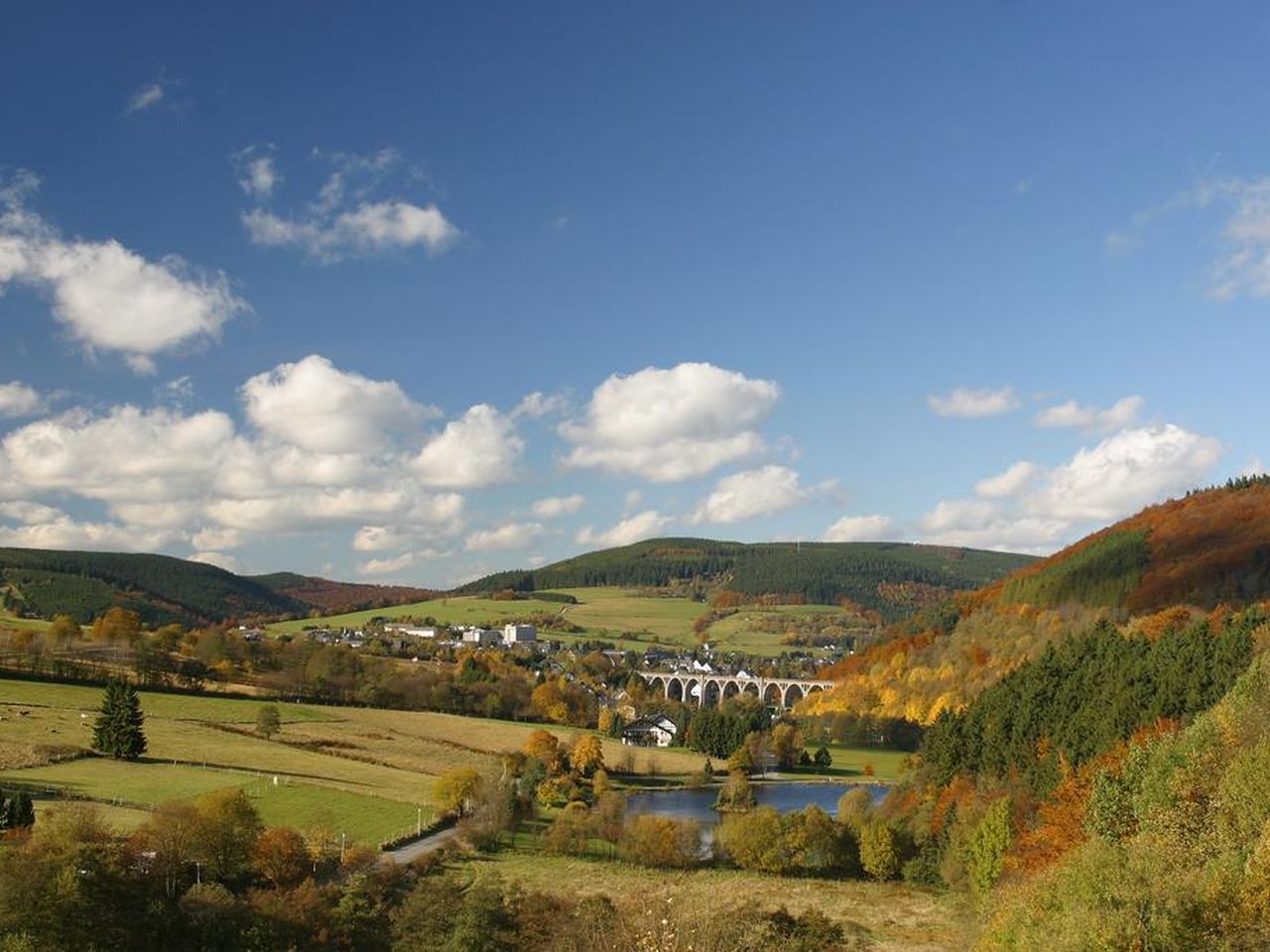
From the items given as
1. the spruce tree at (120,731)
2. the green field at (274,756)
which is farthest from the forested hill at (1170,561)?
the spruce tree at (120,731)

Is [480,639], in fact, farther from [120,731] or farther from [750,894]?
[750,894]

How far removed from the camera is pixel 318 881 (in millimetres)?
45469

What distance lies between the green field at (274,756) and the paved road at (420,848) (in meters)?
1.54

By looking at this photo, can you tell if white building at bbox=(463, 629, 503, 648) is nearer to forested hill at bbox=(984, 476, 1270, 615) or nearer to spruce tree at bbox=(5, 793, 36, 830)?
forested hill at bbox=(984, 476, 1270, 615)

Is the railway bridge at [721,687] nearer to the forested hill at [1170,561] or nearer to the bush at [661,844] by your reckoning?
the forested hill at [1170,561]

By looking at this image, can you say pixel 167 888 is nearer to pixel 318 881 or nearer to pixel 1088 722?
pixel 318 881

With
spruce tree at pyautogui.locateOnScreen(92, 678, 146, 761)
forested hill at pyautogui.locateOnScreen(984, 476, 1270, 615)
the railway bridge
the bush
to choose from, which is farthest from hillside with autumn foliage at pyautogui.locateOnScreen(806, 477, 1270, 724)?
spruce tree at pyautogui.locateOnScreen(92, 678, 146, 761)

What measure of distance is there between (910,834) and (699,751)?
197ft

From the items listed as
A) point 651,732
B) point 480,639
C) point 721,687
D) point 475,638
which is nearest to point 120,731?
point 651,732

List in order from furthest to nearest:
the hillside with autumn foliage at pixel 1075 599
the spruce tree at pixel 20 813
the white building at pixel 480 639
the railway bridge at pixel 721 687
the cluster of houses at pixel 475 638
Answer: the white building at pixel 480 639, the cluster of houses at pixel 475 638, the railway bridge at pixel 721 687, the hillside with autumn foliage at pixel 1075 599, the spruce tree at pixel 20 813

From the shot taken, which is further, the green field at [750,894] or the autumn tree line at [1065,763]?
the green field at [750,894]

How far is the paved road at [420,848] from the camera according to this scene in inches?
2062

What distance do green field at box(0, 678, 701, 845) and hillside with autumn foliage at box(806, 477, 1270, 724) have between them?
4067cm

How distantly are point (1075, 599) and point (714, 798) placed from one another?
6534 cm
